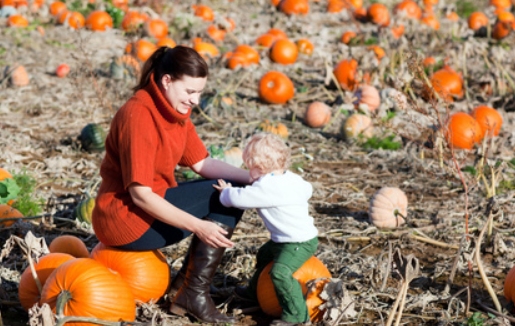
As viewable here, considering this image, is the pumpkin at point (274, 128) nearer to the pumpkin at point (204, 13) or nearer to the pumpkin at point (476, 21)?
the pumpkin at point (204, 13)

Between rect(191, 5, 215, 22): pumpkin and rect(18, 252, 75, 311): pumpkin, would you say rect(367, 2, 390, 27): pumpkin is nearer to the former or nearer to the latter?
rect(191, 5, 215, 22): pumpkin

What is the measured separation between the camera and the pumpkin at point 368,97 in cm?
810

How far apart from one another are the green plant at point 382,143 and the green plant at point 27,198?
333cm

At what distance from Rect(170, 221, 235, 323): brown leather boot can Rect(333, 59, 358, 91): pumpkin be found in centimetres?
508

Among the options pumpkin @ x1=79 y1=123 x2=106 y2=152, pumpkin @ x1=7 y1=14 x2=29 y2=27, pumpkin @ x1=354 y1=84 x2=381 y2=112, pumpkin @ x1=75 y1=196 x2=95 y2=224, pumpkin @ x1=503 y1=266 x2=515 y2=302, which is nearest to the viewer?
pumpkin @ x1=503 y1=266 x2=515 y2=302

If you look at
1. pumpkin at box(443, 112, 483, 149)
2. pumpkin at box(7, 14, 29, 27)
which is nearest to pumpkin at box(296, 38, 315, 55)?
pumpkin at box(443, 112, 483, 149)

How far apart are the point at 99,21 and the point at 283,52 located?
10.5 ft

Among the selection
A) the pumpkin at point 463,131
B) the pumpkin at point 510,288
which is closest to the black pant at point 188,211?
the pumpkin at point 510,288

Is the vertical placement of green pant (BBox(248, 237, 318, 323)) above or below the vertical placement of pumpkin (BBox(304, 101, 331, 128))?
above

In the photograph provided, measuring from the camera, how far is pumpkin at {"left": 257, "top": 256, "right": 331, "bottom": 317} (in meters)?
4.10

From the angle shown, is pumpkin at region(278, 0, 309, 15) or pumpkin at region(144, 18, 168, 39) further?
pumpkin at region(278, 0, 309, 15)

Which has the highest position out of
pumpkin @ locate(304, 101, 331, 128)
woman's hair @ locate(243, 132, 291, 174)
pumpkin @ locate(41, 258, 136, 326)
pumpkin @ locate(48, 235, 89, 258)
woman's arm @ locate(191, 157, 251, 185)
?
woman's hair @ locate(243, 132, 291, 174)

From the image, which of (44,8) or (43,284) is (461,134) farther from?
(44,8)

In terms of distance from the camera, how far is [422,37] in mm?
11078
